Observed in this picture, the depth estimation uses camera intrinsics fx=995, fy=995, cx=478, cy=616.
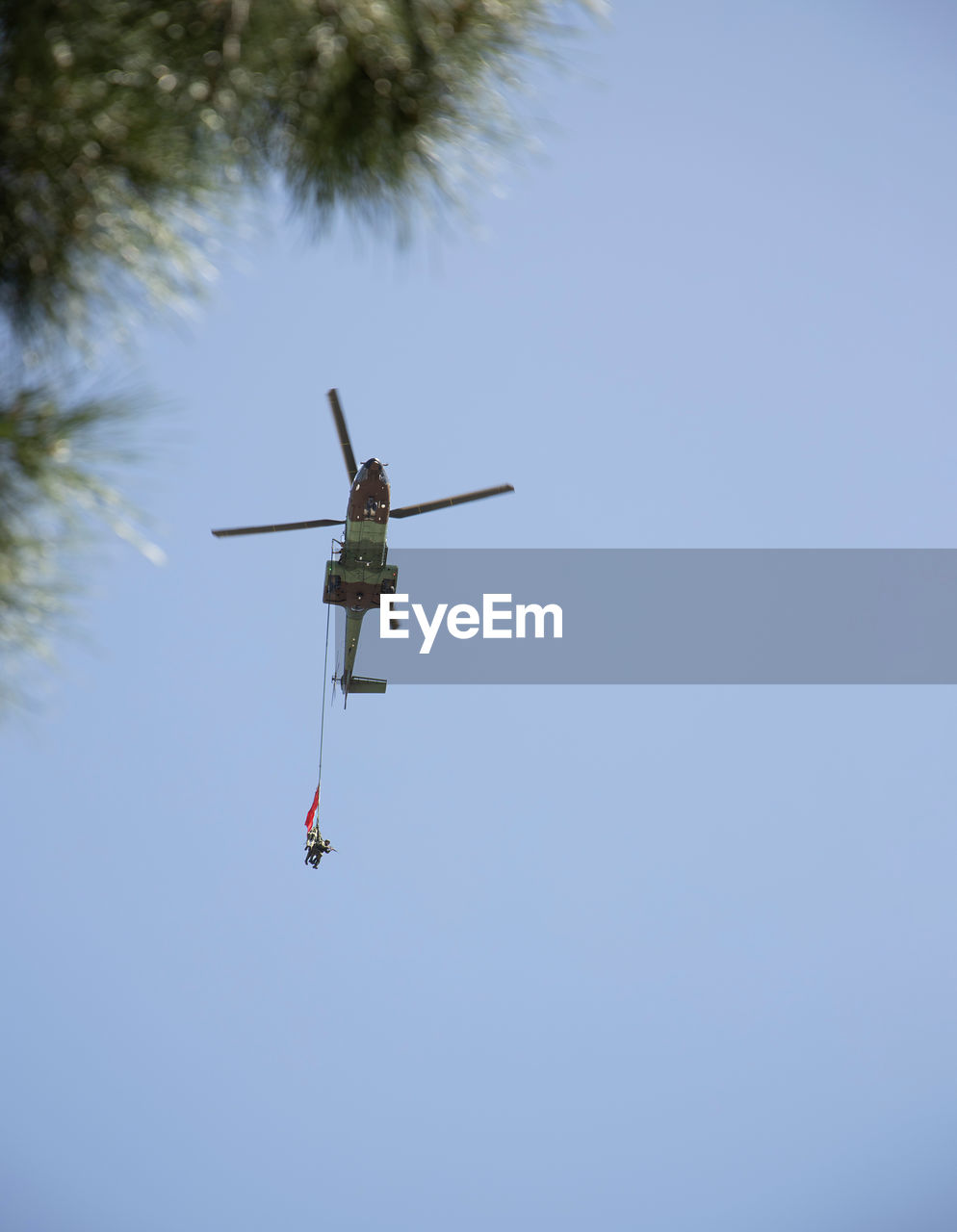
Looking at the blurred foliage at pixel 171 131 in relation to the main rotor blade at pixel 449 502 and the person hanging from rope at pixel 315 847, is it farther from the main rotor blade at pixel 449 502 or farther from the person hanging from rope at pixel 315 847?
the person hanging from rope at pixel 315 847

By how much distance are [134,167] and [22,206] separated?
17.0 inches

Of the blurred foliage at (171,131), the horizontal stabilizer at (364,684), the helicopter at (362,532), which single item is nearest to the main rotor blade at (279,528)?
the helicopter at (362,532)

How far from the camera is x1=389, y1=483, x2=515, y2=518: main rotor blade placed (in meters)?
14.0

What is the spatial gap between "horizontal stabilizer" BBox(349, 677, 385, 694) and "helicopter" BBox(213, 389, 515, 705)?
2.50 metres

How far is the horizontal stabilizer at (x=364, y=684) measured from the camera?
18938mm

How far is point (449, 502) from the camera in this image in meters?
15.1

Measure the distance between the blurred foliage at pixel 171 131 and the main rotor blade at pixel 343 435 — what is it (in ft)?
31.1

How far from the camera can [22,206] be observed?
11.4 ft

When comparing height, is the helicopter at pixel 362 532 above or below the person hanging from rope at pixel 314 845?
above

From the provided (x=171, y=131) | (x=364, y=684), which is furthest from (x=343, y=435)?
(x=171, y=131)

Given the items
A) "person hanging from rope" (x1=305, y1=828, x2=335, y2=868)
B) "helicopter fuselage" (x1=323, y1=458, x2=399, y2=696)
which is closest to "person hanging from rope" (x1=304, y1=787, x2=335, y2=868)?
"person hanging from rope" (x1=305, y1=828, x2=335, y2=868)

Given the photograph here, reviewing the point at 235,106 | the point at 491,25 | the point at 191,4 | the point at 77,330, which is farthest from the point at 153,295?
the point at 491,25

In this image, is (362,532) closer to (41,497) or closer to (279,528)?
(279,528)

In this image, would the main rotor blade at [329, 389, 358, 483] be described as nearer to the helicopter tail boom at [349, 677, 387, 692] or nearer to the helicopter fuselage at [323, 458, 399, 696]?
the helicopter fuselage at [323, 458, 399, 696]
